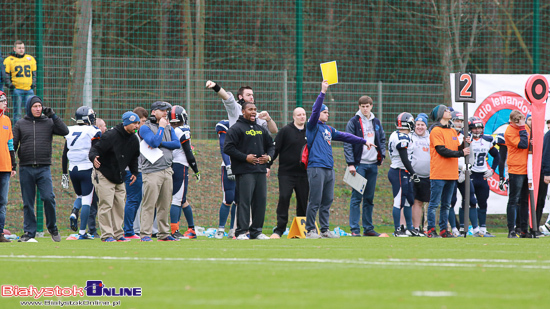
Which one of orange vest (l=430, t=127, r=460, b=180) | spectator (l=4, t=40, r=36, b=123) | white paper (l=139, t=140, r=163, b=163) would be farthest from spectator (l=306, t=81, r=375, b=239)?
spectator (l=4, t=40, r=36, b=123)

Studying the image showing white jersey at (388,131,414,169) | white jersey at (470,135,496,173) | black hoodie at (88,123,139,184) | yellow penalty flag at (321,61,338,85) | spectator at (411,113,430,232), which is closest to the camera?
black hoodie at (88,123,139,184)

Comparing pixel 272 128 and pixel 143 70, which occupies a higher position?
pixel 143 70

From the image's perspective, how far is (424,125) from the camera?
520 inches

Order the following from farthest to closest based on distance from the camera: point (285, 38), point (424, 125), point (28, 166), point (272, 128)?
point (285, 38) < point (424, 125) < point (272, 128) < point (28, 166)

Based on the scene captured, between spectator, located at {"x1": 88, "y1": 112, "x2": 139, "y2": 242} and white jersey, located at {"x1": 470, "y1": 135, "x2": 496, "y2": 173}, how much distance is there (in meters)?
5.53

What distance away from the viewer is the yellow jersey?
14508mm

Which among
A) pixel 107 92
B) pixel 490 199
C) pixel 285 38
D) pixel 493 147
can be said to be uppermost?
pixel 285 38

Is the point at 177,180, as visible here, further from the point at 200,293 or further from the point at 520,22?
the point at 520,22

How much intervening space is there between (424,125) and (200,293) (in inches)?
355

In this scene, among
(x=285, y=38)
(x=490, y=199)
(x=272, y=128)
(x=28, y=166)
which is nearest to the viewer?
(x=28, y=166)

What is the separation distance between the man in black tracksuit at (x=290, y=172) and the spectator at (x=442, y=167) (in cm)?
186

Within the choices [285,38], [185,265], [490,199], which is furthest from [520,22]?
[185,265]

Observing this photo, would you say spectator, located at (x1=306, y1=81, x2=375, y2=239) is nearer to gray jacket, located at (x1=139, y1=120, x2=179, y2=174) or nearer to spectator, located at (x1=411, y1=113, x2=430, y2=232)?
spectator, located at (x1=411, y1=113, x2=430, y2=232)

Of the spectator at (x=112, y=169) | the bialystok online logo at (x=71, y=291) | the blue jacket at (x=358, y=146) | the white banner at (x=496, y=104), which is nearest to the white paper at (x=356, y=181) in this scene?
the blue jacket at (x=358, y=146)
